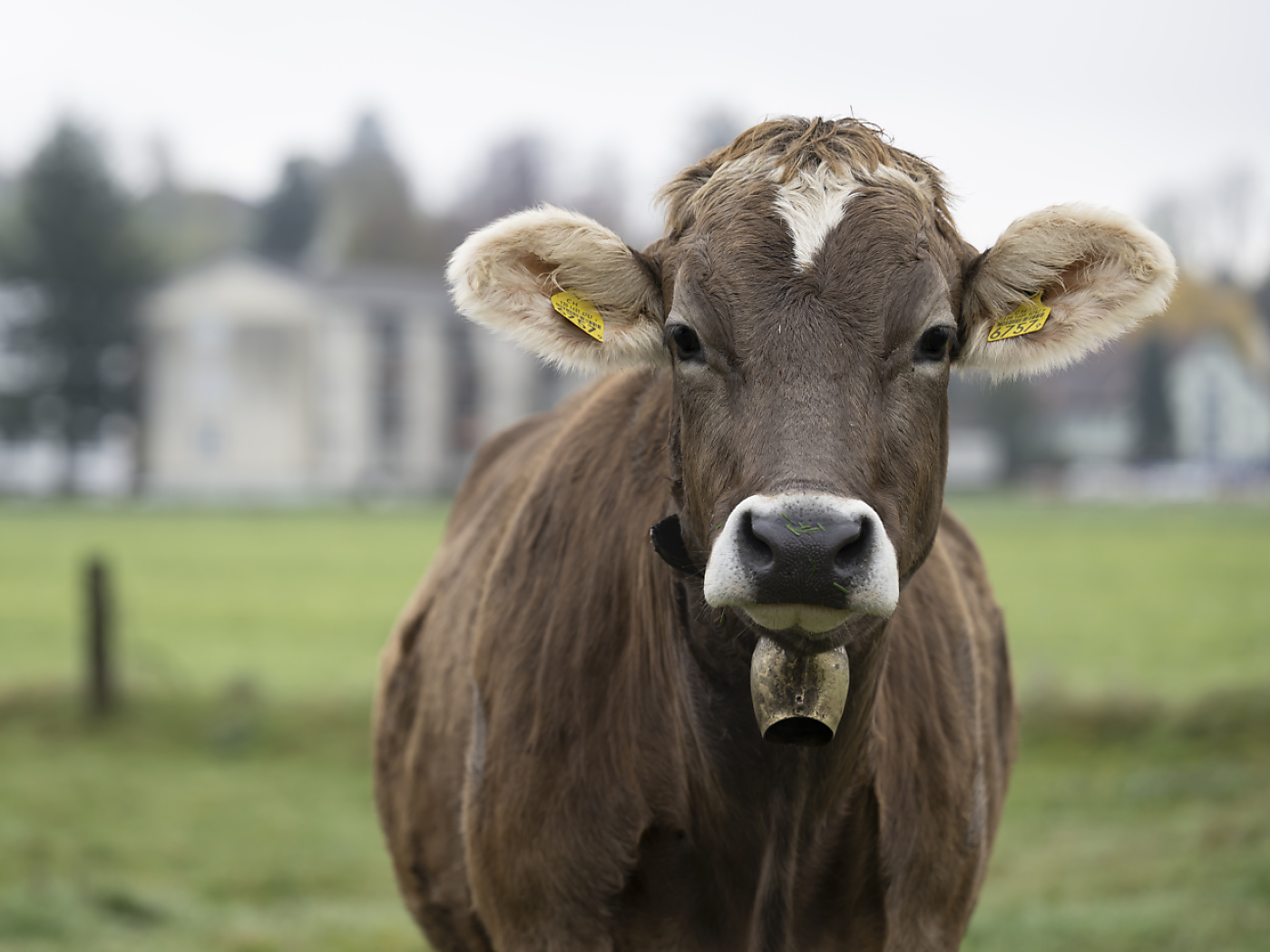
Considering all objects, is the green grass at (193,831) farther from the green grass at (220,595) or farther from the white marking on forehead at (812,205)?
the white marking on forehead at (812,205)

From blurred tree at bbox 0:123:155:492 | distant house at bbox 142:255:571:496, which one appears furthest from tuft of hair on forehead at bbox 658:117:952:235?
blurred tree at bbox 0:123:155:492

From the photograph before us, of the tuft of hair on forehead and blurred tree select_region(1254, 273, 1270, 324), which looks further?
blurred tree select_region(1254, 273, 1270, 324)

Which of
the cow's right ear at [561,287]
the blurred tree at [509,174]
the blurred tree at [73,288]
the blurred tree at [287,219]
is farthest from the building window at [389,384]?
the cow's right ear at [561,287]

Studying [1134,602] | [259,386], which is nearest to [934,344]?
[1134,602]

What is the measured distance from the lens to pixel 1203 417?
7825 cm

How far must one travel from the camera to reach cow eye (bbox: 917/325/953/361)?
2590 mm

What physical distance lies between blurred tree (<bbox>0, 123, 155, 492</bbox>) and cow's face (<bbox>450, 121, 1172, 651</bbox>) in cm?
6195

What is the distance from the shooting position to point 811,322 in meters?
2.48

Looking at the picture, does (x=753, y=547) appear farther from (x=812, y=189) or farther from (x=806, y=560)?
(x=812, y=189)

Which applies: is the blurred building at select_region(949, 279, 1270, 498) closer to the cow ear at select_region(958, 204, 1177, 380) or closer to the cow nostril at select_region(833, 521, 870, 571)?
the cow ear at select_region(958, 204, 1177, 380)

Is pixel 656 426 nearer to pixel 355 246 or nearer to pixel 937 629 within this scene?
pixel 937 629

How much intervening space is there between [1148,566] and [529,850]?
91.0ft

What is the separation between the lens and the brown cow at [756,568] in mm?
2441

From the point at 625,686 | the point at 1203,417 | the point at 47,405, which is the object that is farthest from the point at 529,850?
the point at 1203,417
